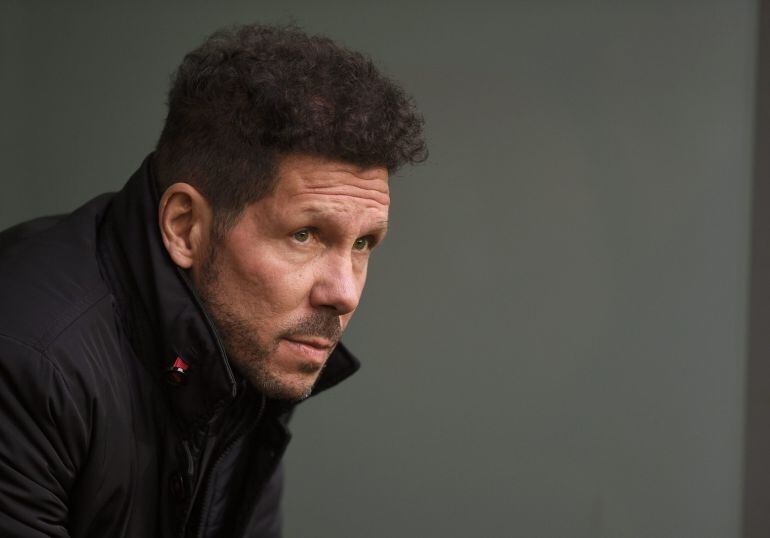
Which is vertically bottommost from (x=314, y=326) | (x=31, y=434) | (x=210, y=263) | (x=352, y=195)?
(x=31, y=434)

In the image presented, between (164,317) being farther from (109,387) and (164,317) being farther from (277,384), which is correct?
(277,384)

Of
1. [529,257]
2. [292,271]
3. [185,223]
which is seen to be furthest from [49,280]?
[529,257]

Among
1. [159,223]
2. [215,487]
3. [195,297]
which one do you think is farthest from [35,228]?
[215,487]

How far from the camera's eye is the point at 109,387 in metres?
1.51

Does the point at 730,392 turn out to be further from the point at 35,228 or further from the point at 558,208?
the point at 35,228

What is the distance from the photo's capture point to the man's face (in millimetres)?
1642

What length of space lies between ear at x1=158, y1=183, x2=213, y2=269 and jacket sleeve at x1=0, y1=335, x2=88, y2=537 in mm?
Answer: 333

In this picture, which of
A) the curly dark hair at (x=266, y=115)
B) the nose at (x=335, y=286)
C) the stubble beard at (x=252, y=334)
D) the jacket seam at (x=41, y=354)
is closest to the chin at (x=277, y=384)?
the stubble beard at (x=252, y=334)

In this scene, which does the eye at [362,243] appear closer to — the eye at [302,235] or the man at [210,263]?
the man at [210,263]

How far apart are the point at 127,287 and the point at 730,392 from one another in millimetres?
1843

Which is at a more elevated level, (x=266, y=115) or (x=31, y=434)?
(x=266, y=115)

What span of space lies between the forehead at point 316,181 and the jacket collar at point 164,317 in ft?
0.71

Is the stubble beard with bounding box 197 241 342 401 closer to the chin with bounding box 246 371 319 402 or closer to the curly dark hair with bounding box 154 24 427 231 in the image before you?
the chin with bounding box 246 371 319 402

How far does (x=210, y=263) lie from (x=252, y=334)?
5.5 inches
